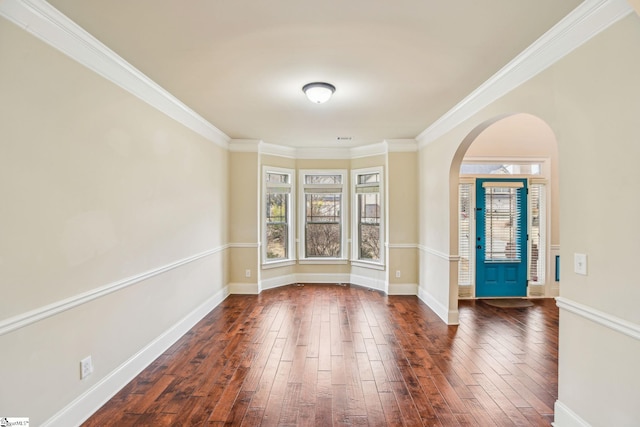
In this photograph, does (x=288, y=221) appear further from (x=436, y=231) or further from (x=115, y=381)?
(x=115, y=381)

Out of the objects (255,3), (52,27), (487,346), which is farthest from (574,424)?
(52,27)

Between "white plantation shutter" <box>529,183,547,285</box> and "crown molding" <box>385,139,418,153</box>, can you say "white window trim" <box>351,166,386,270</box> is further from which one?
"white plantation shutter" <box>529,183,547,285</box>

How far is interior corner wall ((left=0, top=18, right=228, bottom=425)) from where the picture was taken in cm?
174

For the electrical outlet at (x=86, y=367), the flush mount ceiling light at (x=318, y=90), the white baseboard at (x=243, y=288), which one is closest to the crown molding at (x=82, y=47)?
the flush mount ceiling light at (x=318, y=90)

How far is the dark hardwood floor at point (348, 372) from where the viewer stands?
227cm

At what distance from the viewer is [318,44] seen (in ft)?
7.65

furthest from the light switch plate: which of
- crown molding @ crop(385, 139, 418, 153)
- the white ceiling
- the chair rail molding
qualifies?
crown molding @ crop(385, 139, 418, 153)

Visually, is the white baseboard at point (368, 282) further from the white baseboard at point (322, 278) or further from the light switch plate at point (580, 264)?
the light switch plate at point (580, 264)

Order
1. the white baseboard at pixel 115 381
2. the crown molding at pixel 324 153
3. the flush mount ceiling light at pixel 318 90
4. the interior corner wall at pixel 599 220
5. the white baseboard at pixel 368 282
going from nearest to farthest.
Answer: the interior corner wall at pixel 599 220 < the white baseboard at pixel 115 381 < the flush mount ceiling light at pixel 318 90 < the white baseboard at pixel 368 282 < the crown molding at pixel 324 153

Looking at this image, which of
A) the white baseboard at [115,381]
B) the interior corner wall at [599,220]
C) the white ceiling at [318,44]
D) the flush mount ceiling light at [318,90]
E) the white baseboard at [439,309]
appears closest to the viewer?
the interior corner wall at [599,220]

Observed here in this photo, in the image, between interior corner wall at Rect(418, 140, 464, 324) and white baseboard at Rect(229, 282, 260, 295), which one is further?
white baseboard at Rect(229, 282, 260, 295)

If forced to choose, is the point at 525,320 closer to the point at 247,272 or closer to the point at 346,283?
the point at 346,283

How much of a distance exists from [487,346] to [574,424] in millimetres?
1474

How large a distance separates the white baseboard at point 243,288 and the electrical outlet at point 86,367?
326 cm
